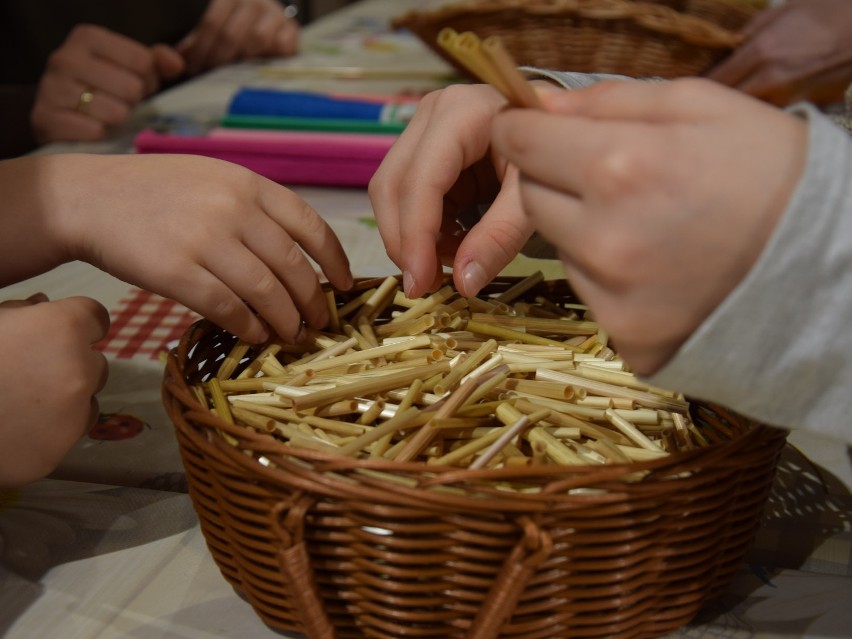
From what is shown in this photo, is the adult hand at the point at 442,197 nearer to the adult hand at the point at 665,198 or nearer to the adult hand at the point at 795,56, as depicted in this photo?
the adult hand at the point at 665,198

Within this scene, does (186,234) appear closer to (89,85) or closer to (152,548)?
(152,548)

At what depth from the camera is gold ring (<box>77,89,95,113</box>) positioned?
4.78 ft

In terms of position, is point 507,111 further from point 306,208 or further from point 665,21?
point 665,21

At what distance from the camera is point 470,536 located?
1.35 ft

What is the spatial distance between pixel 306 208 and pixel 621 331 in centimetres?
35

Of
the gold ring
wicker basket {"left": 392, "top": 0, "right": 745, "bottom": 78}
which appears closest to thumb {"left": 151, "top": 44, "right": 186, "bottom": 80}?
the gold ring

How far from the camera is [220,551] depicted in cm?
50

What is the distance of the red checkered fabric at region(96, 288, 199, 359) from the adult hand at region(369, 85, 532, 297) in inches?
12.5

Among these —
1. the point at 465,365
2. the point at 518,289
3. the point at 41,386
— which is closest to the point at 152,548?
the point at 41,386

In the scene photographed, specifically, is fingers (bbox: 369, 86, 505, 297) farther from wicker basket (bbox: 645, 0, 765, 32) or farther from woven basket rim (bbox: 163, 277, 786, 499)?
wicker basket (bbox: 645, 0, 765, 32)

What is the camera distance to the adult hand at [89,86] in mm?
1440

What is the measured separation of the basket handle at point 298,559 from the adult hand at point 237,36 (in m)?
1.79

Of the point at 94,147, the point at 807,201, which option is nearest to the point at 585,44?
the point at 94,147

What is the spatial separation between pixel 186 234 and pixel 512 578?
358mm
